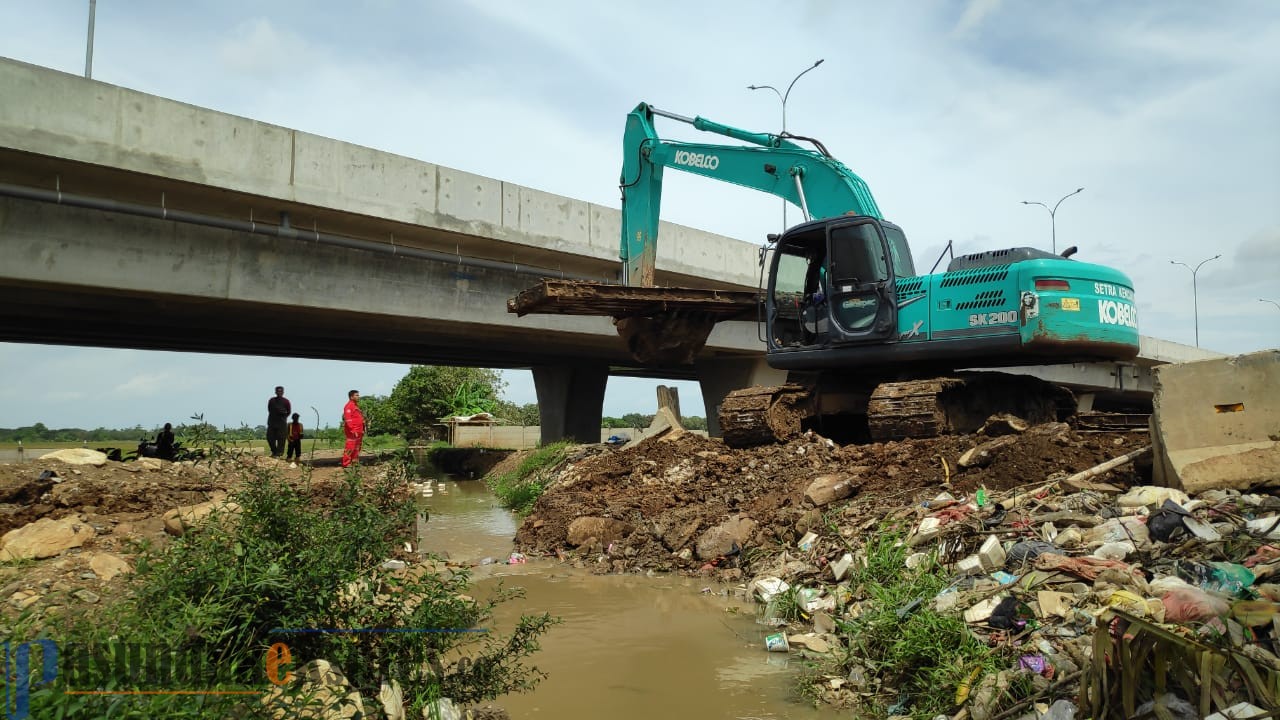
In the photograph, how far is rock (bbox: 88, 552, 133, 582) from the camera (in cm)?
502

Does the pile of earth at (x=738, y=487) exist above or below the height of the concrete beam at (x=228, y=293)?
below

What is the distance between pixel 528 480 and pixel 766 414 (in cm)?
705

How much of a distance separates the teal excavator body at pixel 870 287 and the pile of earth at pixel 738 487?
3.84 ft

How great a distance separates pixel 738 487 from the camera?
384 inches

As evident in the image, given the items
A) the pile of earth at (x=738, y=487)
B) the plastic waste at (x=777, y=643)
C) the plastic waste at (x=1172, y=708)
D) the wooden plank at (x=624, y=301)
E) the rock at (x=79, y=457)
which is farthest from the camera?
the wooden plank at (x=624, y=301)

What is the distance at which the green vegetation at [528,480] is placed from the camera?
14.8 meters

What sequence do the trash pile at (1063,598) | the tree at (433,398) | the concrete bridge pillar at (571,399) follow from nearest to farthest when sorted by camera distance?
1. the trash pile at (1063,598)
2. the concrete bridge pillar at (571,399)
3. the tree at (433,398)

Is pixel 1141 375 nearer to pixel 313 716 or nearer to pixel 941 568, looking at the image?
pixel 941 568

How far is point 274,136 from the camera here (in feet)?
42.5

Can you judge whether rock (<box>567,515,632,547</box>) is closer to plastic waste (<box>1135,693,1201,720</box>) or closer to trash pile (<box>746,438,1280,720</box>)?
trash pile (<box>746,438,1280,720</box>)

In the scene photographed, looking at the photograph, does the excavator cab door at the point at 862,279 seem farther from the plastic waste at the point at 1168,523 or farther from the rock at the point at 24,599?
the rock at the point at 24,599

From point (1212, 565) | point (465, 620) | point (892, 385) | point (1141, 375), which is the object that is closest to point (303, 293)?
point (892, 385)

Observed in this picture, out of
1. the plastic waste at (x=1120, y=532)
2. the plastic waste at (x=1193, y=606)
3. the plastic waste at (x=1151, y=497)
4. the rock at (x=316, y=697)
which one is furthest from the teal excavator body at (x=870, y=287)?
the rock at (x=316, y=697)

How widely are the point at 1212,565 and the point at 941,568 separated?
159cm
